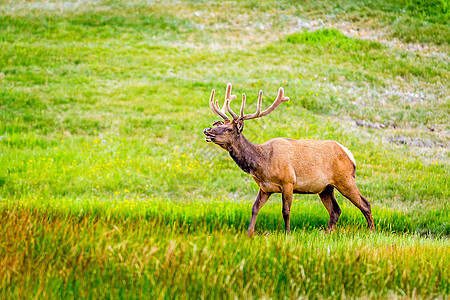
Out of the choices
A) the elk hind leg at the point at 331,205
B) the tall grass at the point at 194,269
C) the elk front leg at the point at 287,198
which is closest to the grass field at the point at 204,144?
the tall grass at the point at 194,269

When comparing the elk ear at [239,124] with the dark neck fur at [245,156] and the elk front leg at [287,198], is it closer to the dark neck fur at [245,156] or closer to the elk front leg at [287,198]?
the dark neck fur at [245,156]

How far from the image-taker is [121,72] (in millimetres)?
22578

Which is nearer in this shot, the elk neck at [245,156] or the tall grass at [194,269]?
the tall grass at [194,269]

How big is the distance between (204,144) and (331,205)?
23.2 feet

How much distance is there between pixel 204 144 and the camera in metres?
14.7

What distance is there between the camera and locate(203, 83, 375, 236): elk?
7270 millimetres

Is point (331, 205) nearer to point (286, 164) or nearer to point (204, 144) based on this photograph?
point (286, 164)

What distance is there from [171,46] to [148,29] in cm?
404

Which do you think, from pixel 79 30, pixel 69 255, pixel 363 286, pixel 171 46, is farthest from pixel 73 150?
pixel 79 30

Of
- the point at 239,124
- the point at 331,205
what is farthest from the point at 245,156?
the point at 331,205

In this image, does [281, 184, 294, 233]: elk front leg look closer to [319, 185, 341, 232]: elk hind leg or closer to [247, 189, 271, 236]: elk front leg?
[247, 189, 271, 236]: elk front leg

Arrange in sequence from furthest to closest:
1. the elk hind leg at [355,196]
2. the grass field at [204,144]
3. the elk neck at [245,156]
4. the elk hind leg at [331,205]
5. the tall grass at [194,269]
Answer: the elk hind leg at [331,205]
the elk hind leg at [355,196]
the elk neck at [245,156]
the grass field at [204,144]
the tall grass at [194,269]

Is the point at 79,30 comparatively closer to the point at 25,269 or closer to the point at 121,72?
the point at 121,72

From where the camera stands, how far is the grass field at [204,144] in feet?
13.1
